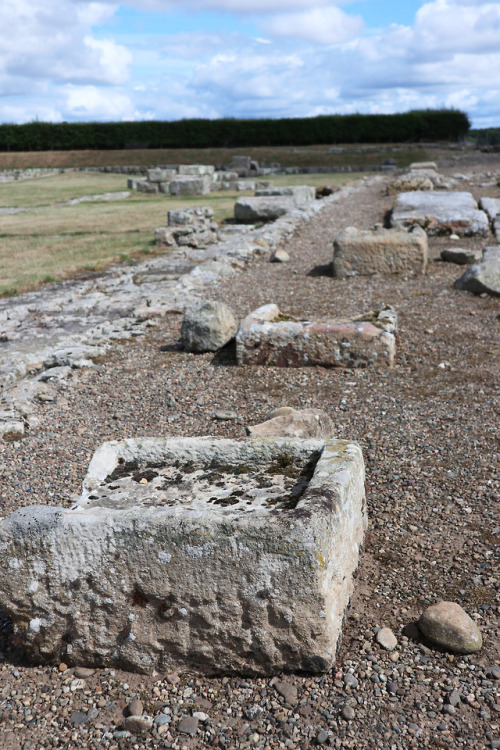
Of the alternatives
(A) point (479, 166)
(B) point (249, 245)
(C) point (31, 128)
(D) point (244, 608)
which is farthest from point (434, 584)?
(C) point (31, 128)

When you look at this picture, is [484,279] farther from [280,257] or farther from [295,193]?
[295,193]

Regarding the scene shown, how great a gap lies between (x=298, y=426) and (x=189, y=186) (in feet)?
74.0

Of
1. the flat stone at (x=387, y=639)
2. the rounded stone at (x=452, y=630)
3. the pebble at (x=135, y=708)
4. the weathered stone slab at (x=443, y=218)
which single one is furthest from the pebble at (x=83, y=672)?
the weathered stone slab at (x=443, y=218)

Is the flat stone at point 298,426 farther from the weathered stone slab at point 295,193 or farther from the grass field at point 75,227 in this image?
the weathered stone slab at point 295,193

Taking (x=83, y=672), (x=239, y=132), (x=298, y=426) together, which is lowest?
(x=83, y=672)

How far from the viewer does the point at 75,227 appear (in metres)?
16.7

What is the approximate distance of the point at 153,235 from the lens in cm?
1503

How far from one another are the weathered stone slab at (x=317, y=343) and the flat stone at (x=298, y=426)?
166 cm

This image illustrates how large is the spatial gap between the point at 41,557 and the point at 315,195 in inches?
761

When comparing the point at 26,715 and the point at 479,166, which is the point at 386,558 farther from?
the point at 479,166

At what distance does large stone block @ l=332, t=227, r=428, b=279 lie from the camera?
9.29 metres

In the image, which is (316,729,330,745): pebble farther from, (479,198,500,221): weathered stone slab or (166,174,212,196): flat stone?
(166,174,212,196): flat stone

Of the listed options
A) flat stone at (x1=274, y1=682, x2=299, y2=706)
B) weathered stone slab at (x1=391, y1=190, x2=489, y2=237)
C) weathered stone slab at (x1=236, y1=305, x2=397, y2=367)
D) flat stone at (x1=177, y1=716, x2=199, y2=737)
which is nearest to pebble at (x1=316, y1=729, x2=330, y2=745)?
flat stone at (x1=274, y1=682, x2=299, y2=706)

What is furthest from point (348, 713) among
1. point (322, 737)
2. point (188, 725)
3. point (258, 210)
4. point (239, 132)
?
point (239, 132)
